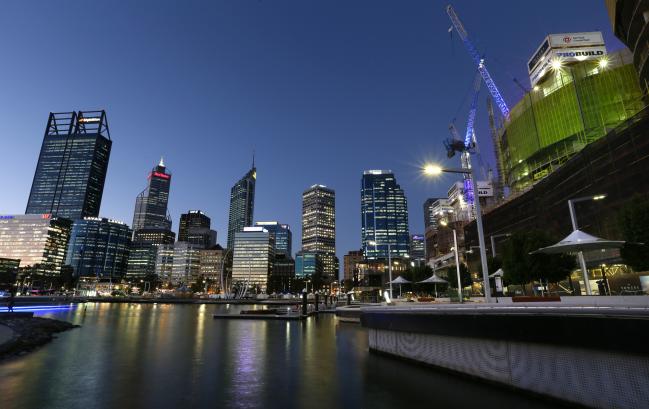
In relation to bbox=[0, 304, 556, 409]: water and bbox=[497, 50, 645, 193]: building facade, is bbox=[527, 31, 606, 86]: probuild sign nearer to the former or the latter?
bbox=[497, 50, 645, 193]: building facade

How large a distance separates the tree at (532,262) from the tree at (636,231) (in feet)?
13.4

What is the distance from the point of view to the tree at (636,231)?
77.3ft

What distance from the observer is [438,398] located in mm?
10586

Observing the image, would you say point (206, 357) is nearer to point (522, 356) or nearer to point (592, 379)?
point (522, 356)

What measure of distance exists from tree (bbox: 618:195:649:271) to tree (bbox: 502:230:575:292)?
408 cm

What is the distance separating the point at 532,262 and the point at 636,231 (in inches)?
269

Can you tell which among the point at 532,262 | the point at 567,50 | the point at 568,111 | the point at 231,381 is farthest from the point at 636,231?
the point at 567,50

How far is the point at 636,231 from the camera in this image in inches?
939

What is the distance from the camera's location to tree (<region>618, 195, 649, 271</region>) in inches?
927

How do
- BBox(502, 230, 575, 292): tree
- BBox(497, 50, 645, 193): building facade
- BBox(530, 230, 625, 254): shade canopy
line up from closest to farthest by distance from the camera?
BBox(530, 230, 625, 254): shade canopy → BBox(502, 230, 575, 292): tree → BBox(497, 50, 645, 193): building facade

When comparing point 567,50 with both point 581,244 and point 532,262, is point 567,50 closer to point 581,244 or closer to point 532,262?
point 532,262

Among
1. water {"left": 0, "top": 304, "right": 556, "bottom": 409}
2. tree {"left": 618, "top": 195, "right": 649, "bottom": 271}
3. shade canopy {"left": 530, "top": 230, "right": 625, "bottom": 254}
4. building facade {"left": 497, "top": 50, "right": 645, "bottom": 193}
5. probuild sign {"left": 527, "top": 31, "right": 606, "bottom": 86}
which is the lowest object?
water {"left": 0, "top": 304, "right": 556, "bottom": 409}

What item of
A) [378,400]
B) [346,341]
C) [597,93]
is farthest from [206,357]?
[597,93]

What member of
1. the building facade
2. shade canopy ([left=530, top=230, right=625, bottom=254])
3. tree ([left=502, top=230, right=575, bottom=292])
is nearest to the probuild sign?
the building facade
